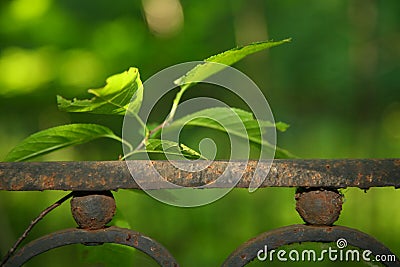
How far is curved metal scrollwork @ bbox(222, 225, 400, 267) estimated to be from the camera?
27cm

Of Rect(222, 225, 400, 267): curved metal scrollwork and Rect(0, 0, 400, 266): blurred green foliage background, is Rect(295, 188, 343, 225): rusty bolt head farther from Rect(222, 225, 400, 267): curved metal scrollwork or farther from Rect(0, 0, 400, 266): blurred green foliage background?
Rect(0, 0, 400, 266): blurred green foliage background

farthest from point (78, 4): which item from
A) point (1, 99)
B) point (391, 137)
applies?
point (391, 137)

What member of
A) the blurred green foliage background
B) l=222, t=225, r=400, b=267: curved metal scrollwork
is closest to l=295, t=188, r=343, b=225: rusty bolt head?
l=222, t=225, r=400, b=267: curved metal scrollwork

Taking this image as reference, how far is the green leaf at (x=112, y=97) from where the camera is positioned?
0.24m

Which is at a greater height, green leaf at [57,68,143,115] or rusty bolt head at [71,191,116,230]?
green leaf at [57,68,143,115]

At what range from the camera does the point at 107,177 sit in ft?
0.84

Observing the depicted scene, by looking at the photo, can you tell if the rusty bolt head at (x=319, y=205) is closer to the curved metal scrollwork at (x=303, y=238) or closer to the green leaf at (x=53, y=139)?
the curved metal scrollwork at (x=303, y=238)

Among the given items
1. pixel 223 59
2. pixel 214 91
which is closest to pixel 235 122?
pixel 223 59

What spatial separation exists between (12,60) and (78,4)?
0.81 metres

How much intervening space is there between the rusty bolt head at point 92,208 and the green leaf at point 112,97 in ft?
0.15

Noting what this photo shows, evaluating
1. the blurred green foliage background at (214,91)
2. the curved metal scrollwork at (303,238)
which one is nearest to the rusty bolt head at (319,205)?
the curved metal scrollwork at (303,238)

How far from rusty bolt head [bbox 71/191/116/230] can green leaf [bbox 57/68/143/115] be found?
4 cm

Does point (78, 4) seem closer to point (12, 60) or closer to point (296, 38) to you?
point (12, 60)

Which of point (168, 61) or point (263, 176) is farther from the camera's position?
point (168, 61)
